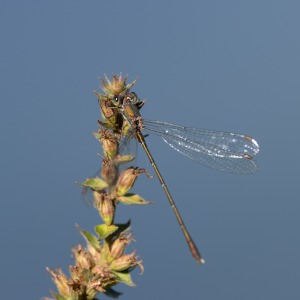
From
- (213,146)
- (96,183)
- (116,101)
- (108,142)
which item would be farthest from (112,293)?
(213,146)

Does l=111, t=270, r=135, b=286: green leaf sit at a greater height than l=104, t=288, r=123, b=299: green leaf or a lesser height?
greater

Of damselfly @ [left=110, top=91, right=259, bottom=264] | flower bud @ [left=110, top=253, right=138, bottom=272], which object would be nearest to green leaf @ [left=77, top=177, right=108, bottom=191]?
flower bud @ [left=110, top=253, right=138, bottom=272]

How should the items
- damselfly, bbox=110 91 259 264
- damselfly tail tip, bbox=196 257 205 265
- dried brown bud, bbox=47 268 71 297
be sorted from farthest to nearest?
1. damselfly, bbox=110 91 259 264
2. damselfly tail tip, bbox=196 257 205 265
3. dried brown bud, bbox=47 268 71 297

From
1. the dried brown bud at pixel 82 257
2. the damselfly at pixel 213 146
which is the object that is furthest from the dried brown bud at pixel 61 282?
the damselfly at pixel 213 146

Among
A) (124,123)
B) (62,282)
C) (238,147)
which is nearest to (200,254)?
(124,123)

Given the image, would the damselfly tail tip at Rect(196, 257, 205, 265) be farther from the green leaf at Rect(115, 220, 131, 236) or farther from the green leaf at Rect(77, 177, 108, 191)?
the green leaf at Rect(77, 177, 108, 191)

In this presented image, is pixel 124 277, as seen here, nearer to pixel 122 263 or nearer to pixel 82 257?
pixel 122 263
